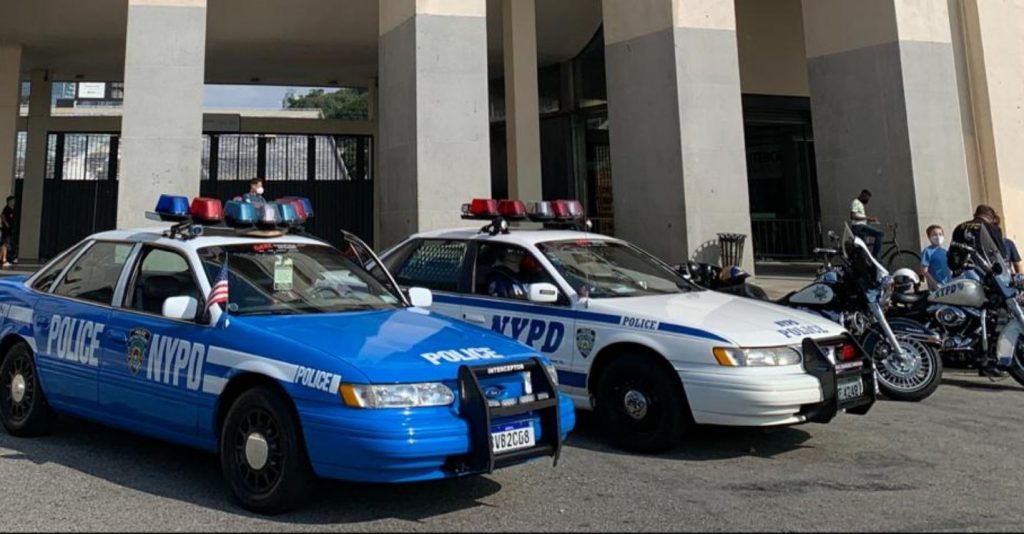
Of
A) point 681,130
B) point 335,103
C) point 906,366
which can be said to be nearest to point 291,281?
point 906,366

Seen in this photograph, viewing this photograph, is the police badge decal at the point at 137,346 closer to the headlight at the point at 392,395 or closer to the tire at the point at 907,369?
the headlight at the point at 392,395

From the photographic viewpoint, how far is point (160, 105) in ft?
34.0

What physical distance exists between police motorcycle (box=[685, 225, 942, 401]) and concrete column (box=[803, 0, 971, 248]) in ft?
21.1

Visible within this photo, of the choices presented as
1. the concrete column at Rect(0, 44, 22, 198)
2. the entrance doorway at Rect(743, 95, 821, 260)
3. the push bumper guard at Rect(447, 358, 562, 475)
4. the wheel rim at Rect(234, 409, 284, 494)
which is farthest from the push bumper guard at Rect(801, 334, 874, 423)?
the concrete column at Rect(0, 44, 22, 198)

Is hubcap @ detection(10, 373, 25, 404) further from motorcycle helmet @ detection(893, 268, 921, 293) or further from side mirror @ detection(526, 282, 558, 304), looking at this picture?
motorcycle helmet @ detection(893, 268, 921, 293)

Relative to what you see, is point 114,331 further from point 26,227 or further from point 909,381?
point 26,227

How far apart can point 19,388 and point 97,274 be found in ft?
3.50

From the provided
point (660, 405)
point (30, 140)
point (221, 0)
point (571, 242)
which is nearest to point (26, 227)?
point (30, 140)

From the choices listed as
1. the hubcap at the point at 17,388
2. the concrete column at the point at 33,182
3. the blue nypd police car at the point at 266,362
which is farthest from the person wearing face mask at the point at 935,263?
the concrete column at the point at 33,182

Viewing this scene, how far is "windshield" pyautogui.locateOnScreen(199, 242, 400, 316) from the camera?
418 centimetres

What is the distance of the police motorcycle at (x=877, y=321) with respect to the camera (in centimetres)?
674

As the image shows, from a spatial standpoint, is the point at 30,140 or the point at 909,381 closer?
the point at 909,381

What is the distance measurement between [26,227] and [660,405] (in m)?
23.1

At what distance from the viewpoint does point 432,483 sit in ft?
13.6
